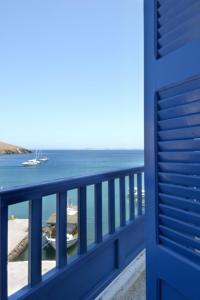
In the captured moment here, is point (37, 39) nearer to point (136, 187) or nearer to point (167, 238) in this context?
point (136, 187)

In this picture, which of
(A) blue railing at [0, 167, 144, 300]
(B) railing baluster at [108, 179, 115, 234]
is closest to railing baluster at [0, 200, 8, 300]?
(A) blue railing at [0, 167, 144, 300]

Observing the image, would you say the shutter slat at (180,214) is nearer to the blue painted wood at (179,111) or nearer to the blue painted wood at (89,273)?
the blue painted wood at (179,111)

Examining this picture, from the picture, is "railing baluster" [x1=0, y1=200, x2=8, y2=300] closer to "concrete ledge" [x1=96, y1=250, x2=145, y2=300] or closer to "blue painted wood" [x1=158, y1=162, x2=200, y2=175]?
"blue painted wood" [x1=158, y1=162, x2=200, y2=175]

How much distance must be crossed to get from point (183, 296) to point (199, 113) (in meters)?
0.64

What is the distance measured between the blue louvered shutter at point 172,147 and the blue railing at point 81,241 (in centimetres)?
48

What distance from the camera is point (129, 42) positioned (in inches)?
133

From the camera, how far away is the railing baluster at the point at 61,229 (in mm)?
1444

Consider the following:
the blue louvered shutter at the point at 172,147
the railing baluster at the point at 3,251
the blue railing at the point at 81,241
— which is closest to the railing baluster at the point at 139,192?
the blue railing at the point at 81,241

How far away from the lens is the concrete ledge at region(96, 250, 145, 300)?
1.83 meters

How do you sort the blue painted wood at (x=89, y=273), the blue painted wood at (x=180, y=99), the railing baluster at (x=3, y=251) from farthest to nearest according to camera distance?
1. the blue painted wood at (x=89, y=273)
2. the railing baluster at (x=3, y=251)
3. the blue painted wood at (x=180, y=99)

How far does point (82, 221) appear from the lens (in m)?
1.66

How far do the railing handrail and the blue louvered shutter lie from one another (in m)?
0.46

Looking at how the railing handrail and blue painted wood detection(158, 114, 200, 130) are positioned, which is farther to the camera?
the railing handrail

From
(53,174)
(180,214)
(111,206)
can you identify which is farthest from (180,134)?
(53,174)
